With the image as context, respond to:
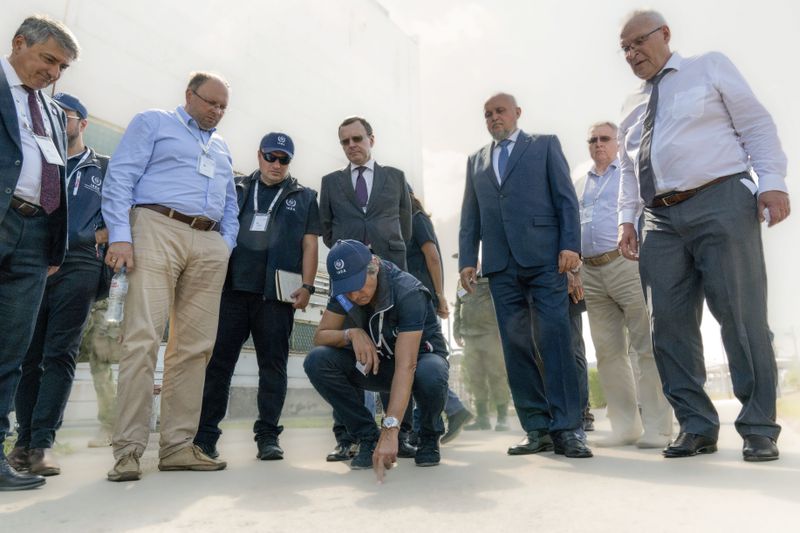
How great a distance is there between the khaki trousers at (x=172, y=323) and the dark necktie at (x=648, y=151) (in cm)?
208

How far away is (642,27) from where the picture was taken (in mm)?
2943

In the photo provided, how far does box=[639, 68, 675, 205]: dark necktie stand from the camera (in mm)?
2936

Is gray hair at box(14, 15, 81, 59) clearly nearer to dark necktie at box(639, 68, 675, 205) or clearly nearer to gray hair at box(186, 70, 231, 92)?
gray hair at box(186, 70, 231, 92)

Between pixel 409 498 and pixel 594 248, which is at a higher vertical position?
pixel 594 248

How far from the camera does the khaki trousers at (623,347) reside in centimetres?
360

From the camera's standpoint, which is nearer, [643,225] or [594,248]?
[643,225]

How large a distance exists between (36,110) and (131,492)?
160 centimetres

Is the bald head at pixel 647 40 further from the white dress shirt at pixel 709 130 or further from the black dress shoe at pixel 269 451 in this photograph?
the black dress shoe at pixel 269 451

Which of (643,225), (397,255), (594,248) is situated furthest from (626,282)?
(397,255)

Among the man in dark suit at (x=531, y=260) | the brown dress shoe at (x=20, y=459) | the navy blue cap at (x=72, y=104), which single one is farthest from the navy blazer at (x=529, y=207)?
the brown dress shoe at (x=20, y=459)

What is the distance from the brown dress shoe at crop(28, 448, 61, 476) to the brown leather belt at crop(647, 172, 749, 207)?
3011 mm

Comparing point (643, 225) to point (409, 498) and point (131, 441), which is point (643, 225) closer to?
point (409, 498)

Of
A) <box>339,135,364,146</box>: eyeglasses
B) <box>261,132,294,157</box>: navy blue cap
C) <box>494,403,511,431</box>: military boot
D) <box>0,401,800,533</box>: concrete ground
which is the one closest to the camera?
<box>0,401,800,533</box>: concrete ground

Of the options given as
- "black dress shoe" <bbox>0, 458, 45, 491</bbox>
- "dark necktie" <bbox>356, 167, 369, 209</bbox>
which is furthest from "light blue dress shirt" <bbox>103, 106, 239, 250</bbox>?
"black dress shoe" <bbox>0, 458, 45, 491</bbox>
